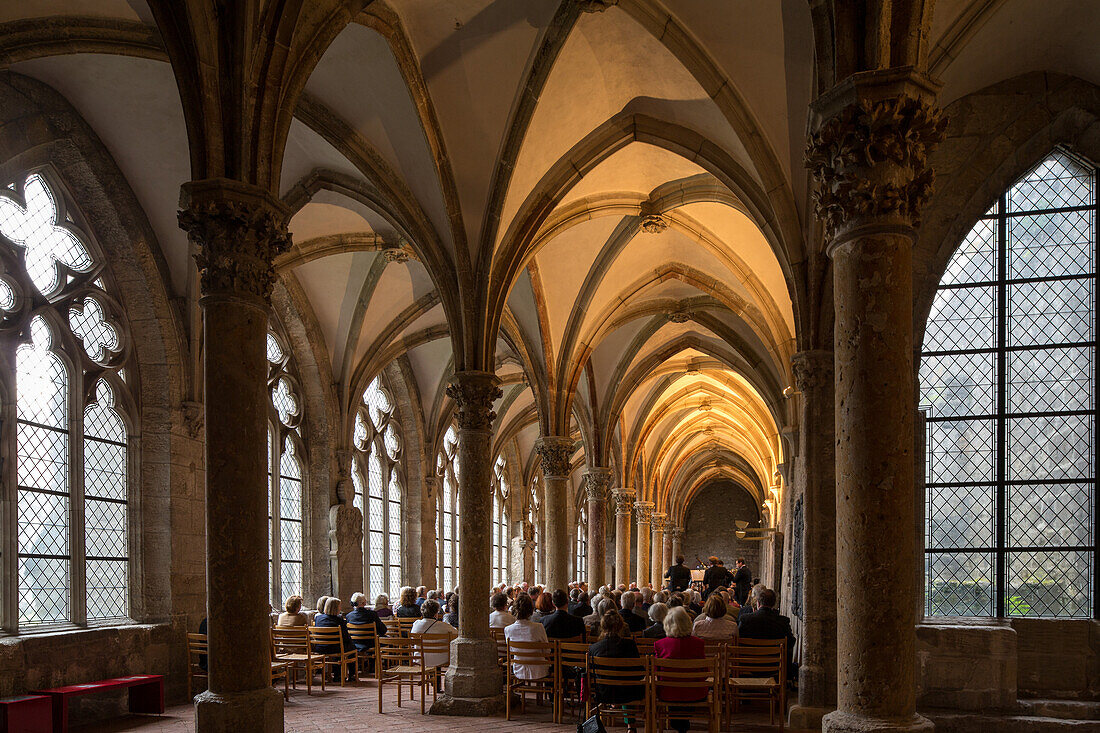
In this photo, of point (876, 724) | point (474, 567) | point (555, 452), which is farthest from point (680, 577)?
point (876, 724)

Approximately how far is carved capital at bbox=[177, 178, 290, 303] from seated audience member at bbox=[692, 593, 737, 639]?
6920mm

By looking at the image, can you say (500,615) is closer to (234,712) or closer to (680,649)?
(680,649)

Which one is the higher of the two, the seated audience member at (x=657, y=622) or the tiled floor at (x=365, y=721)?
the seated audience member at (x=657, y=622)

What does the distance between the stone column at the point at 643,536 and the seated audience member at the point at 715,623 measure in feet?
60.2

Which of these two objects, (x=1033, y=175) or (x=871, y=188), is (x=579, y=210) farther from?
(x=871, y=188)

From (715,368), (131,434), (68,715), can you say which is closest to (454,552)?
(715,368)

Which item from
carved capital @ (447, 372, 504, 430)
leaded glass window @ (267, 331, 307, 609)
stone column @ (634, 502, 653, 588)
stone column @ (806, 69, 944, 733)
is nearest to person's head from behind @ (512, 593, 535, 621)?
carved capital @ (447, 372, 504, 430)

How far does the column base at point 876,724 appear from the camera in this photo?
5.07 m

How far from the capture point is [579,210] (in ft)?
48.4

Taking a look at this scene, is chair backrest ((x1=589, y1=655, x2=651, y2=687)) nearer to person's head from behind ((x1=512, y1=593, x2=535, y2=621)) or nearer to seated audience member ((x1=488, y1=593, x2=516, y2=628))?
person's head from behind ((x1=512, y1=593, x2=535, y2=621))

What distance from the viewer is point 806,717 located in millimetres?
9930

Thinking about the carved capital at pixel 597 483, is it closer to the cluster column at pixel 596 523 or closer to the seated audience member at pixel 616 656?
the cluster column at pixel 596 523

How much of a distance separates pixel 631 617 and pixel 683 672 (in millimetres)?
4009

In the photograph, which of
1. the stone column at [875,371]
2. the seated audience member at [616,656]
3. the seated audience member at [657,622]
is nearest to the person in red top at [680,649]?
the seated audience member at [616,656]
